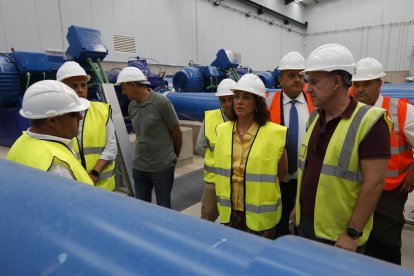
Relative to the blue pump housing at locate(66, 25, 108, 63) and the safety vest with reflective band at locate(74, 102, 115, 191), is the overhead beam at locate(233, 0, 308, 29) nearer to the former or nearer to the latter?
the blue pump housing at locate(66, 25, 108, 63)

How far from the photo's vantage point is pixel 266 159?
1556 mm

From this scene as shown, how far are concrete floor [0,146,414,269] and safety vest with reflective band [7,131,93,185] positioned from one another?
0.63 meters

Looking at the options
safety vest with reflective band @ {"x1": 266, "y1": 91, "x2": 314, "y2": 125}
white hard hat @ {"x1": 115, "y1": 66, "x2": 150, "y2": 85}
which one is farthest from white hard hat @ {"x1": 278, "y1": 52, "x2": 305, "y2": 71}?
white hard hat @ {"x1": 115, "y1": 66, "x2": 150, "y2": 85}

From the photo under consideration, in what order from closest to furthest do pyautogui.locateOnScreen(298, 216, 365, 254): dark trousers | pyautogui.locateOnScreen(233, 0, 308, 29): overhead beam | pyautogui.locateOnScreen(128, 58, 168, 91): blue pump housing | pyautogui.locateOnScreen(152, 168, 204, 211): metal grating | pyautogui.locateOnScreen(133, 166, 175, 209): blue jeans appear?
pyautogui.locateOnScreen(298, 216, 365, 254): dark trousers → pyautogui.locateOnScreen(133, 166, 175, 209): blue jeans → pyautogui.locateOnScreen(152, 168, 204, 211): metal grating → pyautogui.locateOnScreen(128, 58, 168, 91): blue pump housing → pyautogui.locateOnScreen(233, 0, 308, 29): overhead beam

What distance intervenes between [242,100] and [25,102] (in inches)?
42.1

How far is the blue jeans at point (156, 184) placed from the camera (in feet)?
7.98

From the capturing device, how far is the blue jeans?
7.98 feet

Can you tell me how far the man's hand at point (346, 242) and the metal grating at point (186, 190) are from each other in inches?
79.8

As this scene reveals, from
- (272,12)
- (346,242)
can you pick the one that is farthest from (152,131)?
(272,12)

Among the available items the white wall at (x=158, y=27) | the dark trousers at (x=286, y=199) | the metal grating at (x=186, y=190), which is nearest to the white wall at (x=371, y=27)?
the white wall at (x=158, y=27)

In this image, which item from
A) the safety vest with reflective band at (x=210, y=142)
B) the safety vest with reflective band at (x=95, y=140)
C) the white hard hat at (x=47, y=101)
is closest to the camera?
the white hard hat at (x=47, y=101)

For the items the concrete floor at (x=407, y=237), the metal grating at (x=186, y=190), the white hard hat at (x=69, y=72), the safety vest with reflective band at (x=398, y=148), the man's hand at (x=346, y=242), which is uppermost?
the white hard hat at (x=69, y=72)

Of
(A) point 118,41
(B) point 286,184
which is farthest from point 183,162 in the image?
(A) point 118,41

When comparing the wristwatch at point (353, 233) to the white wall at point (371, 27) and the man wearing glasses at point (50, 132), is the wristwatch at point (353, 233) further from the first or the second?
the white wall at point (371, 27)
